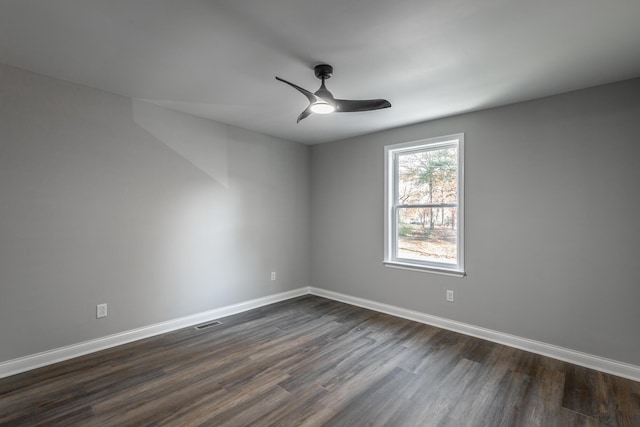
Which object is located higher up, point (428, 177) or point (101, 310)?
point (428, 177)

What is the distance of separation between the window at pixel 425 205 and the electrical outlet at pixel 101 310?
128 inches

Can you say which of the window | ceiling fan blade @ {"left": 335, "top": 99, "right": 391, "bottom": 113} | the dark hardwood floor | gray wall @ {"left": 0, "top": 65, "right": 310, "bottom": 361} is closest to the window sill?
the window

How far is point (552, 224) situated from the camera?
2947 mm

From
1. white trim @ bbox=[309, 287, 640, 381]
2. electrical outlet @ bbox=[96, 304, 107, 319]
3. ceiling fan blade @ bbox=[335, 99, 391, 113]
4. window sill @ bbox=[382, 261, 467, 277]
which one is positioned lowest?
white trim @ bbox=[309, 287, 640, 381]

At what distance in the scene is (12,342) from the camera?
2494mm

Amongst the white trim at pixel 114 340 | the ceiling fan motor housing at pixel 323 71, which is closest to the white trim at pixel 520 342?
the white trim at pixel 114 340

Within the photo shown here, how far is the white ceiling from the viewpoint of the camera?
1783 millimetres

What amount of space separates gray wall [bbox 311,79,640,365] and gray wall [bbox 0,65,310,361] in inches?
88.5

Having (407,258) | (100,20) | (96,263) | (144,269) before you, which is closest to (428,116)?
(407,258)

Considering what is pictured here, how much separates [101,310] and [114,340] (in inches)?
13.3

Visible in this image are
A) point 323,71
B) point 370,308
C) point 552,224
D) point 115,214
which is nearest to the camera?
point 323,71

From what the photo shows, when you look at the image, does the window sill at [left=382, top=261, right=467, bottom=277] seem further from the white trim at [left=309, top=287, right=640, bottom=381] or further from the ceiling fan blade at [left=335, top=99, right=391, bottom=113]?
the ceiling fan blade at [left=335, top=99, right=391, bottom=113]

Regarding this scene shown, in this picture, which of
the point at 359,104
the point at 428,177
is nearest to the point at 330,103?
the point at 359,104

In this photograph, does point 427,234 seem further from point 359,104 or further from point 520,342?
point 359,104
